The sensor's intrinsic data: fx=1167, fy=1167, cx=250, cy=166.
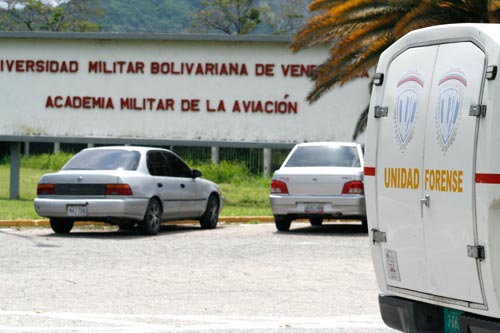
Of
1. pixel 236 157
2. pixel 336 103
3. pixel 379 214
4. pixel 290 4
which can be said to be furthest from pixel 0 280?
pixel 290 4

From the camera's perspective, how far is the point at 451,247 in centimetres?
691

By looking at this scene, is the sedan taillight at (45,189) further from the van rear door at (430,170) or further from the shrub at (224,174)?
the shrub at (224,174)

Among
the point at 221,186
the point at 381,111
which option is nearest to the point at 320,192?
the point at 381,111

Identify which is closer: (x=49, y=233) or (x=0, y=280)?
(x=0, y=280)

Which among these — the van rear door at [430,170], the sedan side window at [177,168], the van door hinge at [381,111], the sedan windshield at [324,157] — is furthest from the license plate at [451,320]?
the sedan side window at [177,168]

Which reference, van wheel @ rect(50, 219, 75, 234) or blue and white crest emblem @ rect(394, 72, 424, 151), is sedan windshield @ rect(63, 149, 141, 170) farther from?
blue and white crest emblem @ rect(394, 72, 424, 151)

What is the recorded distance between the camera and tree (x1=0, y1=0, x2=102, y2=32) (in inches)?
3324

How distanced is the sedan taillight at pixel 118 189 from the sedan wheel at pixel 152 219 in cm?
61

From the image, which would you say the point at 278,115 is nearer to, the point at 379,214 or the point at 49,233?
the point at 49,233

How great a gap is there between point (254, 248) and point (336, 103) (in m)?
13.7

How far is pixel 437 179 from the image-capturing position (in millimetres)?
7055

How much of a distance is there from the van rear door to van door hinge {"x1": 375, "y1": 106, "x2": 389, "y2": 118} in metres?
0.01

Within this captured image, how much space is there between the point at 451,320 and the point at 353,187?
1274 cm

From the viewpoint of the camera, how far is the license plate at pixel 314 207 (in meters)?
20.0
